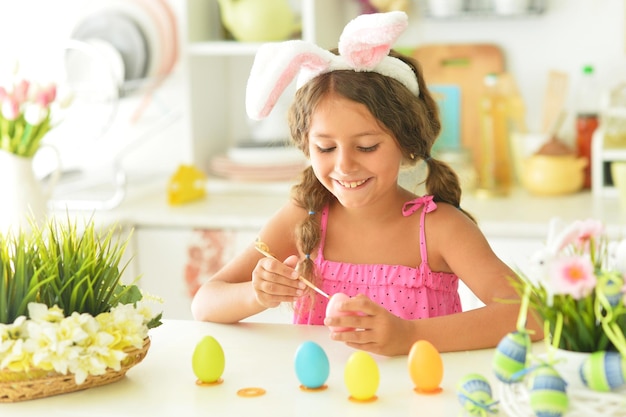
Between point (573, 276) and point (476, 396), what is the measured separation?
0.60 ft

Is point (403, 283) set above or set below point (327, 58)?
below

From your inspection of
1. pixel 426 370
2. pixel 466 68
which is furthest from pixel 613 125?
pixel 426 370

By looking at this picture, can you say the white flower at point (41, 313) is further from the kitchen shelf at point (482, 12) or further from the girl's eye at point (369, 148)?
the kitchen shelf at point (482, 12)

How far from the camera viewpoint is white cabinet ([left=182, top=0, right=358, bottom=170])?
9.95 feet

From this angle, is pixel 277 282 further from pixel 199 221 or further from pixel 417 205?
pixel 199 221

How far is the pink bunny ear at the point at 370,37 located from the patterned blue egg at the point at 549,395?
23.2 inches

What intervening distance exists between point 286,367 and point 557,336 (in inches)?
15.7

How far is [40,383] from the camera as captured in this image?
1.25 m

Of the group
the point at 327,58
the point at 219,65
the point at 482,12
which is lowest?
the point at 327,58

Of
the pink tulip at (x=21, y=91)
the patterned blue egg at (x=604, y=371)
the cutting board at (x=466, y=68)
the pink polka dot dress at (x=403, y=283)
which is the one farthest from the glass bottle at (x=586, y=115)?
the patterned blue egg at (x=604, y=371)

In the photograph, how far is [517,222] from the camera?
255 centimetres

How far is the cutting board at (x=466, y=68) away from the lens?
3.09 meters

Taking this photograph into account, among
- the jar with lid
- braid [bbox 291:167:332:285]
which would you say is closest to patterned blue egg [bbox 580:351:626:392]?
braid [bbox 291:167:332:285]

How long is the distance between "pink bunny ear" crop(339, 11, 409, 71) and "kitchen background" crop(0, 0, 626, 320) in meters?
1.08
